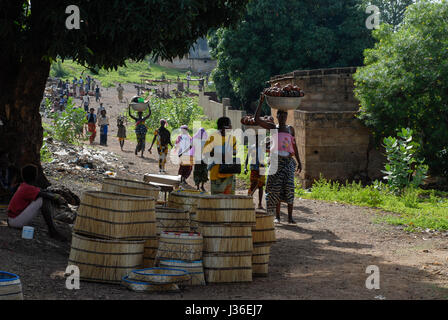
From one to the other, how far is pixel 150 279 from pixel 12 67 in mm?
4904

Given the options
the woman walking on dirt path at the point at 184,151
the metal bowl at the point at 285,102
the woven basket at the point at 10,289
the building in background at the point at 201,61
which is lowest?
the woven basket at the point at 10,289

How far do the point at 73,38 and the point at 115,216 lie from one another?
9.34ft

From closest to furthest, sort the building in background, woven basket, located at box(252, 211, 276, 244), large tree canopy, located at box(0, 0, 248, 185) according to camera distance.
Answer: woven basket, located at box(252, 211, 276, 244) → large tree canopy, located at box(0, 0, 248, 185) → the building in background

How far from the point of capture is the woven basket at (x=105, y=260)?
593cm

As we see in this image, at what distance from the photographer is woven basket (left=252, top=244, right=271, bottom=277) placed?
6688 millimetres

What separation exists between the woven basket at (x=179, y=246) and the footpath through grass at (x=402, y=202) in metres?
4.99

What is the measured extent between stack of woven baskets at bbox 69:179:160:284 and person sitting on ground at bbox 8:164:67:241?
131cm

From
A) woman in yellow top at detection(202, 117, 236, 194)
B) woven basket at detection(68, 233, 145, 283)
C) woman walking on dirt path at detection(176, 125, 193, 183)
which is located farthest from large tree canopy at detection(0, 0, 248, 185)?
woman walking on dirt path at detection(176, 125, 193, 183)

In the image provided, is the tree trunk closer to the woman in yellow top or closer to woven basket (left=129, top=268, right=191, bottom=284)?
the woman in yellow top

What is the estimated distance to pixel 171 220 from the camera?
679 cm

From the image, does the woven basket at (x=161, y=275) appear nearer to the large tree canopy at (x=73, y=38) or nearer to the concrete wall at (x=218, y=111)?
the large tree canopy at (x=73, y=38)

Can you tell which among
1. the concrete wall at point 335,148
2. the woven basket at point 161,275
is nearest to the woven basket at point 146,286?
the woven basket at point 161,275

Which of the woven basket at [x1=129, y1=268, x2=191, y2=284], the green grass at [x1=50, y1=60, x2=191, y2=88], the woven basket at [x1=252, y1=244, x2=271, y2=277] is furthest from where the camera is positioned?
the green grass at [x1=50, y1=60, x2=191, y2=88]

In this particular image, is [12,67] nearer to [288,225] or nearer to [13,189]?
[13,189]
